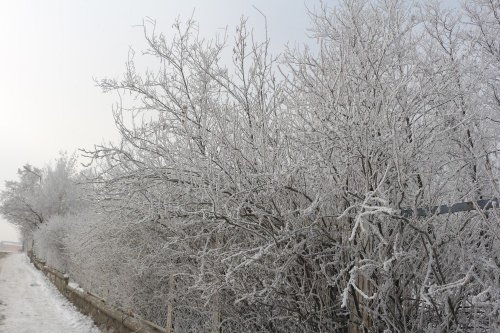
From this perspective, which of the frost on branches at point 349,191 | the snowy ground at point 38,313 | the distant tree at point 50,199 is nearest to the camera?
the frost on branches at point 349,191

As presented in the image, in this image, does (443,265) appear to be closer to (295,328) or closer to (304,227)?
(304,227)

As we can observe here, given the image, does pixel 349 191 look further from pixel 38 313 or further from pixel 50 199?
pixel 50 199

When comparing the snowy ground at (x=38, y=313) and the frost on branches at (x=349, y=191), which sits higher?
the frost on branches at (x=349, y=191)

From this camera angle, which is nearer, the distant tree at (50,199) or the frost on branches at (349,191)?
the frost on branches at (349,191)

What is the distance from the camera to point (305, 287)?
4305 mm

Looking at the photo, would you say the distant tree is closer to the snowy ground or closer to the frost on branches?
the snowy ground

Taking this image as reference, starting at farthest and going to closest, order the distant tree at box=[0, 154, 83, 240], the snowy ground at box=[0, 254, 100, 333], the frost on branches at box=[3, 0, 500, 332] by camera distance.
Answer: the distant tree at box=[0, 154, 83, 240], the snowy ground at box=[0, 254, 100, 333], the frost on branches at box=[3, 0, 500, 332]

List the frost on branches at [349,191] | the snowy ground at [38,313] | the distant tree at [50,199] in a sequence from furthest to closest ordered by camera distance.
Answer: the distant tree at [50,199] < the snowy ground at [38,313] < the frost on branches at [349,191]

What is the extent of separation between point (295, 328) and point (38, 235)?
94.4 feet

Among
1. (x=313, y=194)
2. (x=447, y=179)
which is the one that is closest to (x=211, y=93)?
(x=313, y=194)

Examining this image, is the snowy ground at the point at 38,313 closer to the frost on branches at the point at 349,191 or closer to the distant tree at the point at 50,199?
the frost on branches at the point at 349,191

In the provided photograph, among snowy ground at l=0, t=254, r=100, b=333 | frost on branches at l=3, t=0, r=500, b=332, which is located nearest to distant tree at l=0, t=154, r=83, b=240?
snowy ground at l=0, t=254, r=100, b=333

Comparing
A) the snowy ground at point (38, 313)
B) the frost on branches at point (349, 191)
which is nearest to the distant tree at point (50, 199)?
the snowy ground at point (38, 313)

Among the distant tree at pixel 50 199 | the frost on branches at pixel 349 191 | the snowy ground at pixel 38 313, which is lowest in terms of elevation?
the snowy ground at pixel 38 313
